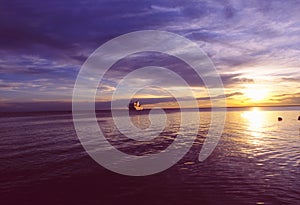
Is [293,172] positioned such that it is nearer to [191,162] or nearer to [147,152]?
[191,162]

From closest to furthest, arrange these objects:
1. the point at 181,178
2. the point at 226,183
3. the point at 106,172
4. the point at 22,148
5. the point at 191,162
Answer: the point at 226,183, the point at 181,178, the point at 106,172, the point at 191,162, the point at 22,148

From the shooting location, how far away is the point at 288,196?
510 inches

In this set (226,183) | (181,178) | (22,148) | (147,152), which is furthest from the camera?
(22,148)

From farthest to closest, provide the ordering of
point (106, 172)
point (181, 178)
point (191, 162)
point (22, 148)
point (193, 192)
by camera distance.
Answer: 1. point (22, 148)
2. point (191, 162)
3. point (106, 172)
4. point (181, 178)
5. point (193, 192)

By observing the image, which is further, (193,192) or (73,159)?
(73,159)

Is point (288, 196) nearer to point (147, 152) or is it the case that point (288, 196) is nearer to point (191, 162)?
point (191, 162)

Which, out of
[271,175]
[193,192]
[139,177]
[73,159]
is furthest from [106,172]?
[271,175]

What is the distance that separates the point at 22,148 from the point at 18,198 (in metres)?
15.2

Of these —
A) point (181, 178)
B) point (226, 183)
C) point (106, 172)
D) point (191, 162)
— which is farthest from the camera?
point (191, 162)

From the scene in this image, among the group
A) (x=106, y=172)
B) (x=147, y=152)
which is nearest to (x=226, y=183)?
(x=106, y=172)

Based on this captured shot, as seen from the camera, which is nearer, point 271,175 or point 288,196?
point 288,196

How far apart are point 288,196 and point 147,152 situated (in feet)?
46.2

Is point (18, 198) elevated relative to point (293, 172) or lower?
lower

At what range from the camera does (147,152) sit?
81.3 ft
